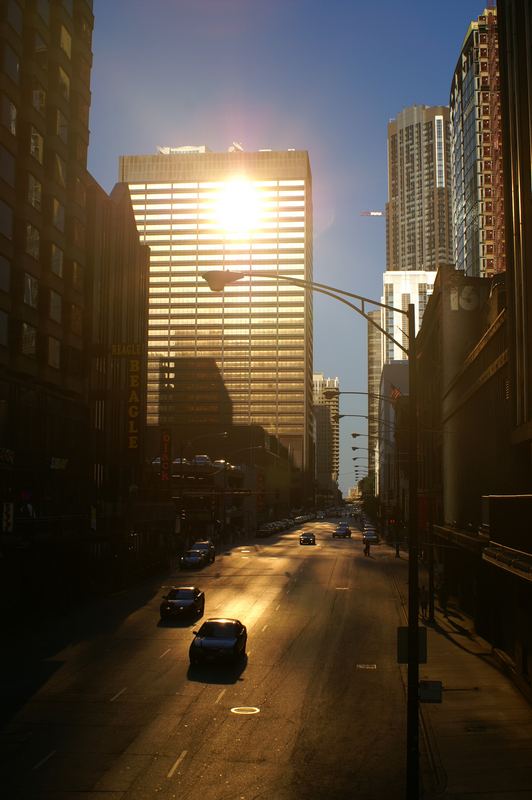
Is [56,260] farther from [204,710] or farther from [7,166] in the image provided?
[204,710]

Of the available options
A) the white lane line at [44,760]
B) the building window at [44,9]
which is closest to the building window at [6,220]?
the building window at [44,9]

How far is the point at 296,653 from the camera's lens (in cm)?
2903

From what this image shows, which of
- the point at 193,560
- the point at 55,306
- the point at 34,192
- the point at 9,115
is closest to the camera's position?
the point at 9,115

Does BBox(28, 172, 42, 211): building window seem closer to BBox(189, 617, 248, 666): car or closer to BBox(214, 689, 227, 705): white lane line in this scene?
BBox(189, 617, 248, 666): car

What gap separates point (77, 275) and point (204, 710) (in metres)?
38.9

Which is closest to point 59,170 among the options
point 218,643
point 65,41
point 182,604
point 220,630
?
point 65,41

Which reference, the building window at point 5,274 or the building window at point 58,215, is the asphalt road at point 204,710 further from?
the building window at point 58,215

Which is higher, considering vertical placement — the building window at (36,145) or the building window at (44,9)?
the building window at (44,9)

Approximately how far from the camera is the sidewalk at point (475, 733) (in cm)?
1579

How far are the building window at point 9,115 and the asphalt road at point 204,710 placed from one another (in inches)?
A: 1054

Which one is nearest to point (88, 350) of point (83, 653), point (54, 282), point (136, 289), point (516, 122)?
→ point (54, 282)

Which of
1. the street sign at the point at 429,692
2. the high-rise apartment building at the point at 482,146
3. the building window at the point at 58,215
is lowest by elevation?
the street sign at the point at 429,692

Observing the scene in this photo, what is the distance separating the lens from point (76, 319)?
177ft

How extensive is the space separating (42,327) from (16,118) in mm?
12133
